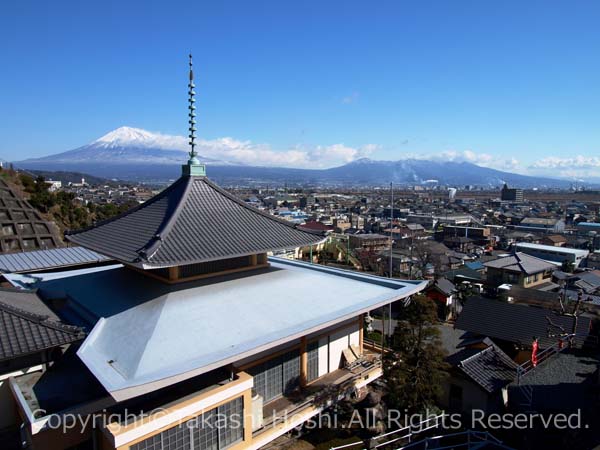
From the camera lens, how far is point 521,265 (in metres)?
36.2

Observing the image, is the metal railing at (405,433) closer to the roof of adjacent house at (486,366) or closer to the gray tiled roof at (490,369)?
the roof of adjacent house at (486,366)

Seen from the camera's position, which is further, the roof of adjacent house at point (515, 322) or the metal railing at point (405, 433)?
the roof of adjacent house at point (515, 322)

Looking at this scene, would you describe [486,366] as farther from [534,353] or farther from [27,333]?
[27,333]

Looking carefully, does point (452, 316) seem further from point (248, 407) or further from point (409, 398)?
point (248, 407)

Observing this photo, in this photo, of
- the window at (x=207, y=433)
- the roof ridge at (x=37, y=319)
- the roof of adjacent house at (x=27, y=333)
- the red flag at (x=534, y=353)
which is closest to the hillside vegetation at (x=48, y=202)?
the roof ridge at (x=37, y=319)

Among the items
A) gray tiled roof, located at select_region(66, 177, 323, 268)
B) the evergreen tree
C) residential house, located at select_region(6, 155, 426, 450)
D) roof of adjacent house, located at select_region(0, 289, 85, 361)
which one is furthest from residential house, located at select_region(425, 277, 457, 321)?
roof of adjacent house, located at select_region(0, 289, 85, 361)

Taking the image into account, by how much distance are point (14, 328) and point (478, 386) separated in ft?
47.7

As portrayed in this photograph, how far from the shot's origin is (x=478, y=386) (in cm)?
1411

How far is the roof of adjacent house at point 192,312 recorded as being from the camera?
696 centimetres

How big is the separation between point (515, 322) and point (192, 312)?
16.1m

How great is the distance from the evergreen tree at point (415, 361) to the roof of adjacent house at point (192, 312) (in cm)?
86

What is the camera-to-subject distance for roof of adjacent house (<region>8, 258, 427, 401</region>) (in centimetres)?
696

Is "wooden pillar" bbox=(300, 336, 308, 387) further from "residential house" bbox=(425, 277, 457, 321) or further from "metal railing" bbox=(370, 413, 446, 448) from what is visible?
"residential house" bbox=(425, 277, 457, 321)

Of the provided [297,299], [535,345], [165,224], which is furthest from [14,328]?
[535,345]
